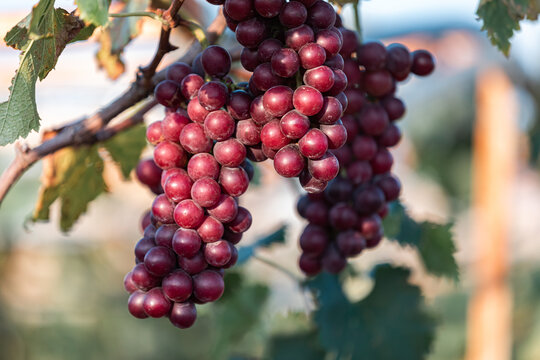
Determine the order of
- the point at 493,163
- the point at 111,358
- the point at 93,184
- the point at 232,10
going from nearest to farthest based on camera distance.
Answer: the point at 232,10 → the point at 93,184 → the point at 493,163 → the point at 111,358

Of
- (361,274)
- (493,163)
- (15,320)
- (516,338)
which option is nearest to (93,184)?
(361,274)

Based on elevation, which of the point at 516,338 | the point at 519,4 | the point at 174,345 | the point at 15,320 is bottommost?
the point at 15,320

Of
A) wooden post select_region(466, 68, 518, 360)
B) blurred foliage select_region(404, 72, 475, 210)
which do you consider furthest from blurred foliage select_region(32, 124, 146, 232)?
blurred foliage select_region(404, 72, 475, 210)

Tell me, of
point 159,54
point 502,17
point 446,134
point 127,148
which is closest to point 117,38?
point 127,148

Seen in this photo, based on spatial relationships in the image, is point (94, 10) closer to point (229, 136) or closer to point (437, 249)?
point (229, 136)

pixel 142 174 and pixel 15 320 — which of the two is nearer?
pixel 142 174

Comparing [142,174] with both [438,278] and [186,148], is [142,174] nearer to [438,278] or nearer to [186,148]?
[186,148]

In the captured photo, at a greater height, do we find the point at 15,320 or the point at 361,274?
the point at 361,274
